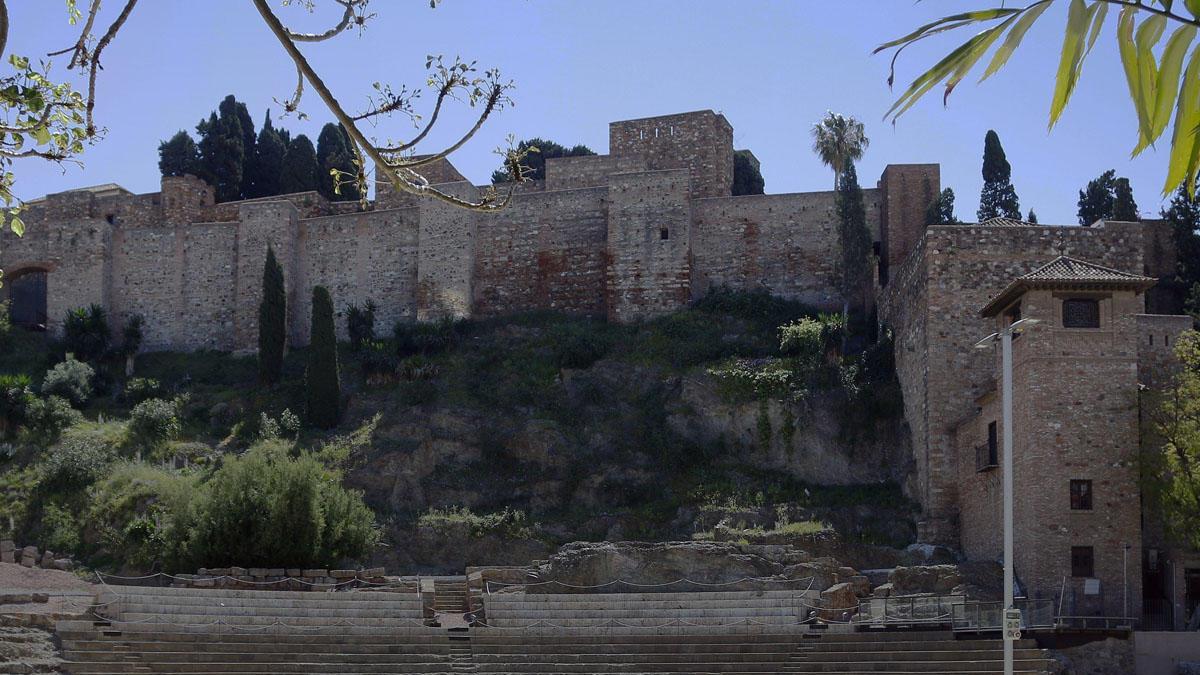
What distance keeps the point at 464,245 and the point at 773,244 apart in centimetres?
933

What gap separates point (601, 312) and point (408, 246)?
686 cm

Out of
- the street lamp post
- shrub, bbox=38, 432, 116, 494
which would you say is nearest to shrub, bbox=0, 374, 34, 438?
shrub, bbox=38, 432, 116, 494

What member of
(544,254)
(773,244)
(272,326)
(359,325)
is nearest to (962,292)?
(773,244)

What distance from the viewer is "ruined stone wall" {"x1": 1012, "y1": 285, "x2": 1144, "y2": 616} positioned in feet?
83.9

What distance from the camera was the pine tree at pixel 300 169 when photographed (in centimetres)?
5441

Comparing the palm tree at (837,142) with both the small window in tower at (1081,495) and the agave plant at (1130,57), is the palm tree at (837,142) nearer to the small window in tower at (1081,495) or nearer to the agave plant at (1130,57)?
the small window in tower at (1081,495)

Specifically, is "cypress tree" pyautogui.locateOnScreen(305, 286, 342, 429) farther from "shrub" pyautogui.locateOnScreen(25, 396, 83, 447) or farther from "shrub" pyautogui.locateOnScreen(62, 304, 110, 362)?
"shrub" pyautogui.locateOnScreen(62, 304, 110, 362)

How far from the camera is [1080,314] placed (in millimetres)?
26641

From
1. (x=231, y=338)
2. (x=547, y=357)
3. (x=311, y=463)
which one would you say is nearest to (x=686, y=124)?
(x=547, y=357)

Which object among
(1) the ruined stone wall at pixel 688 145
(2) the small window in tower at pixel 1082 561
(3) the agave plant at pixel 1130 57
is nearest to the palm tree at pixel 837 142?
(1) the ruined stone wall at pixel 688 145

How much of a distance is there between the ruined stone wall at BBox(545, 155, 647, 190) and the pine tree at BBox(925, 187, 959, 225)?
33.1ft

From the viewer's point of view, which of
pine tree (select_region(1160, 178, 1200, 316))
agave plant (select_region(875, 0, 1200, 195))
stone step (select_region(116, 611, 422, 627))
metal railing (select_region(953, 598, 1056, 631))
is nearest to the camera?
agave plant (select_region(875, 0, 1200, 195))

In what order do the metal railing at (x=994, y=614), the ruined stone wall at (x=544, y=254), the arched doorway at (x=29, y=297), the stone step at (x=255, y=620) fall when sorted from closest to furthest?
the metal railing at (x=994, y=614), the stone step at (x=255, y=620), the ruined stone wall at (x=544, y=254), the arched doorway at (x=29, y=297)

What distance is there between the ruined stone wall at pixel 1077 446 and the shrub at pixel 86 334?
28516mm
